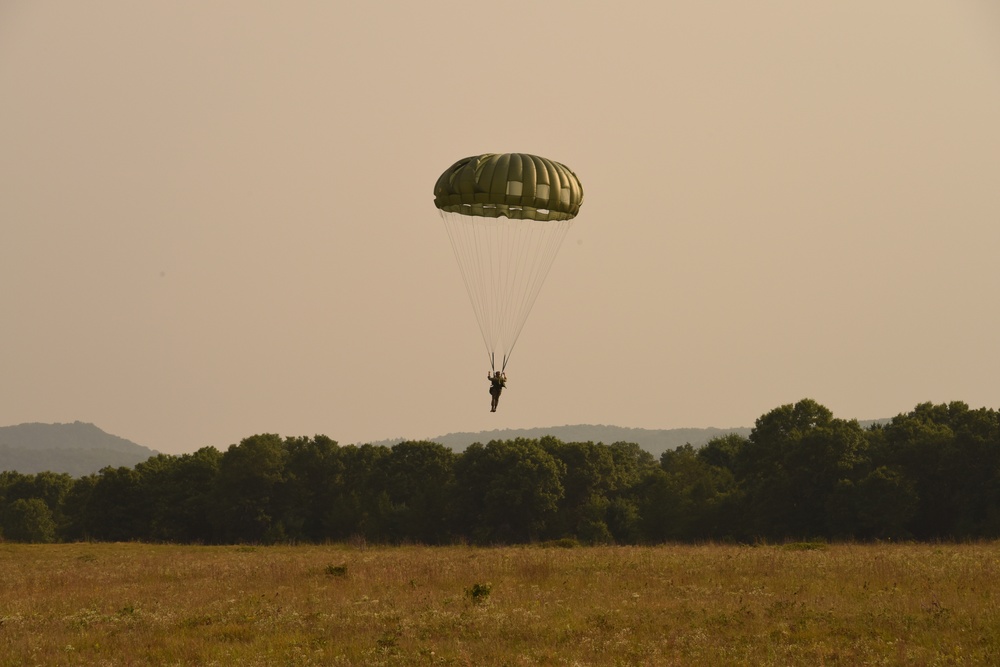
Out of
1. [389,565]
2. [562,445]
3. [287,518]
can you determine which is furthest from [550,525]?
[389,565]

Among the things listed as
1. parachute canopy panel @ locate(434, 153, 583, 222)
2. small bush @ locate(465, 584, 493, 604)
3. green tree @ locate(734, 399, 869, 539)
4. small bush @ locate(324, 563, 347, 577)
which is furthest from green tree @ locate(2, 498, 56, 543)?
small bush @ locate(465, 584, 493, 604)

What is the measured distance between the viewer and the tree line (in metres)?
57.4

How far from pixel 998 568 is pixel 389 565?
19721 millimetres

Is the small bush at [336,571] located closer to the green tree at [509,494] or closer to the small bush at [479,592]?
the small bush at [479,592]

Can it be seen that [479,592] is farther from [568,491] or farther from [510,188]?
[568,491]

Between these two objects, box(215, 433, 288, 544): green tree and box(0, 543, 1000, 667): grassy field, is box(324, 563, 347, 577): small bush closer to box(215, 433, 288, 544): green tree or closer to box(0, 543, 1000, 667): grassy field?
box(0, 543, 1000, 667): grassy field

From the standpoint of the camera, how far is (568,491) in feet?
266

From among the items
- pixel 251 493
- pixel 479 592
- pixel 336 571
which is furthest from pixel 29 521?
pixel 479 592

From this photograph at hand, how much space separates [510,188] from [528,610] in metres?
15.7

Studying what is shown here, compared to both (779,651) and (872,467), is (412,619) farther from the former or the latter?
(872,467)

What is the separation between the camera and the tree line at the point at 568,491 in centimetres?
5741

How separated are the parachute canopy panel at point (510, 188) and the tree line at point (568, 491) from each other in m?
31.2

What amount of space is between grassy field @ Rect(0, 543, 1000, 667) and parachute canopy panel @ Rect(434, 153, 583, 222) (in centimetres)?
1271

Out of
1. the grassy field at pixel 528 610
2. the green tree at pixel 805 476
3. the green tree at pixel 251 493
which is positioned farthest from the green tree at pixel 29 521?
the green tree at pixel 805 476
